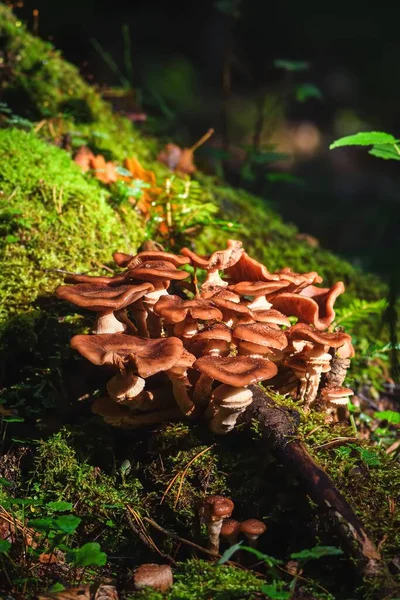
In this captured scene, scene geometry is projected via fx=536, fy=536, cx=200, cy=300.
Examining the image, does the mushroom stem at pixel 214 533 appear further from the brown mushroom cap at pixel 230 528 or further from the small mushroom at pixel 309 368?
the small mushroom at pixel 309 368

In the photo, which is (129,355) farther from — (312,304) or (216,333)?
(312,304)

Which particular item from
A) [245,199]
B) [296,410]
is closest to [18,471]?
[296,410]

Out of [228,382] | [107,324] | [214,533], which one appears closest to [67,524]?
[214,533]

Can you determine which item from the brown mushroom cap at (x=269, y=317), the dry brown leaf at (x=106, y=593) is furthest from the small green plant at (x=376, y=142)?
the dry brown leaf at (x=106, y=593)

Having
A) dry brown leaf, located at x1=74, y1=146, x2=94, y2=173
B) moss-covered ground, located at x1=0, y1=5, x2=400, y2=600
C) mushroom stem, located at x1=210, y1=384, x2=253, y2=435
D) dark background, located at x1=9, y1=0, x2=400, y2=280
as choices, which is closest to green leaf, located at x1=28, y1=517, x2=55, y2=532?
moss-covered ground, located at x1=0, y1=5, x2=400, y2=600

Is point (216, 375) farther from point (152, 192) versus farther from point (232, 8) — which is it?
point (232, 8)

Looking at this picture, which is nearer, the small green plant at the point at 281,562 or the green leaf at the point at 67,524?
the small green plant at the point at 281,562

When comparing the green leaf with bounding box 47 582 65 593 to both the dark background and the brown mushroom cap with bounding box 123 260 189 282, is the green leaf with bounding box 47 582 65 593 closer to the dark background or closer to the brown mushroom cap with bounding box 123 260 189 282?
the brown mushroom cap with bounding box 123 260 189 282
